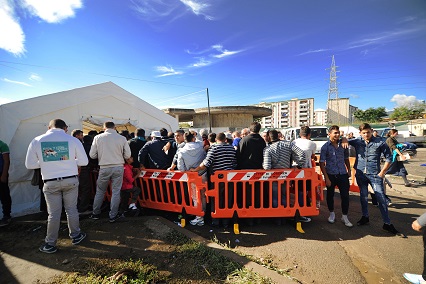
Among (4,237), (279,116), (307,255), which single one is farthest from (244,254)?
(279,116)

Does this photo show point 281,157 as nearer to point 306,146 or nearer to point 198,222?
point 306,146

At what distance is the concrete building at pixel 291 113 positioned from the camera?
4365 inches

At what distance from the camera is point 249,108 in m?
32.4

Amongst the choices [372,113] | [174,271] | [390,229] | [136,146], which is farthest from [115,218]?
[372,113]

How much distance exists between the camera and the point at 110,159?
150 inches

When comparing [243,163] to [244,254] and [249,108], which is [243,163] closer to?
[244,254]

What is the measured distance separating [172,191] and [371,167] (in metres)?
3.96

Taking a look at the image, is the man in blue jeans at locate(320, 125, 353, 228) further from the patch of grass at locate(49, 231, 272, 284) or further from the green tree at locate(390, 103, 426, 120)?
the green tree at locate(390, 103, 426, 120)

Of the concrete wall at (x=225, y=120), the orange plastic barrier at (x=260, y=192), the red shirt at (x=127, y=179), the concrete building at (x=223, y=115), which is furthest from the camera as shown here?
the concrete wall at (x=225, y=120)

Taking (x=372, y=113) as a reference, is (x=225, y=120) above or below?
below

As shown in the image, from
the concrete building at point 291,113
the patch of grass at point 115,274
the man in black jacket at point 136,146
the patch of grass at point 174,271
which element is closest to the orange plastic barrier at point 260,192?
the patch of grass at point 174,271

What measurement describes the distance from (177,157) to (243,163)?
1396 mm

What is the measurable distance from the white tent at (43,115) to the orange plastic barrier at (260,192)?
4.92 meters

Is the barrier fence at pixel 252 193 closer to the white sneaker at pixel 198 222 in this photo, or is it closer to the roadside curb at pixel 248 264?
the white sneaker at pixel 198 222
